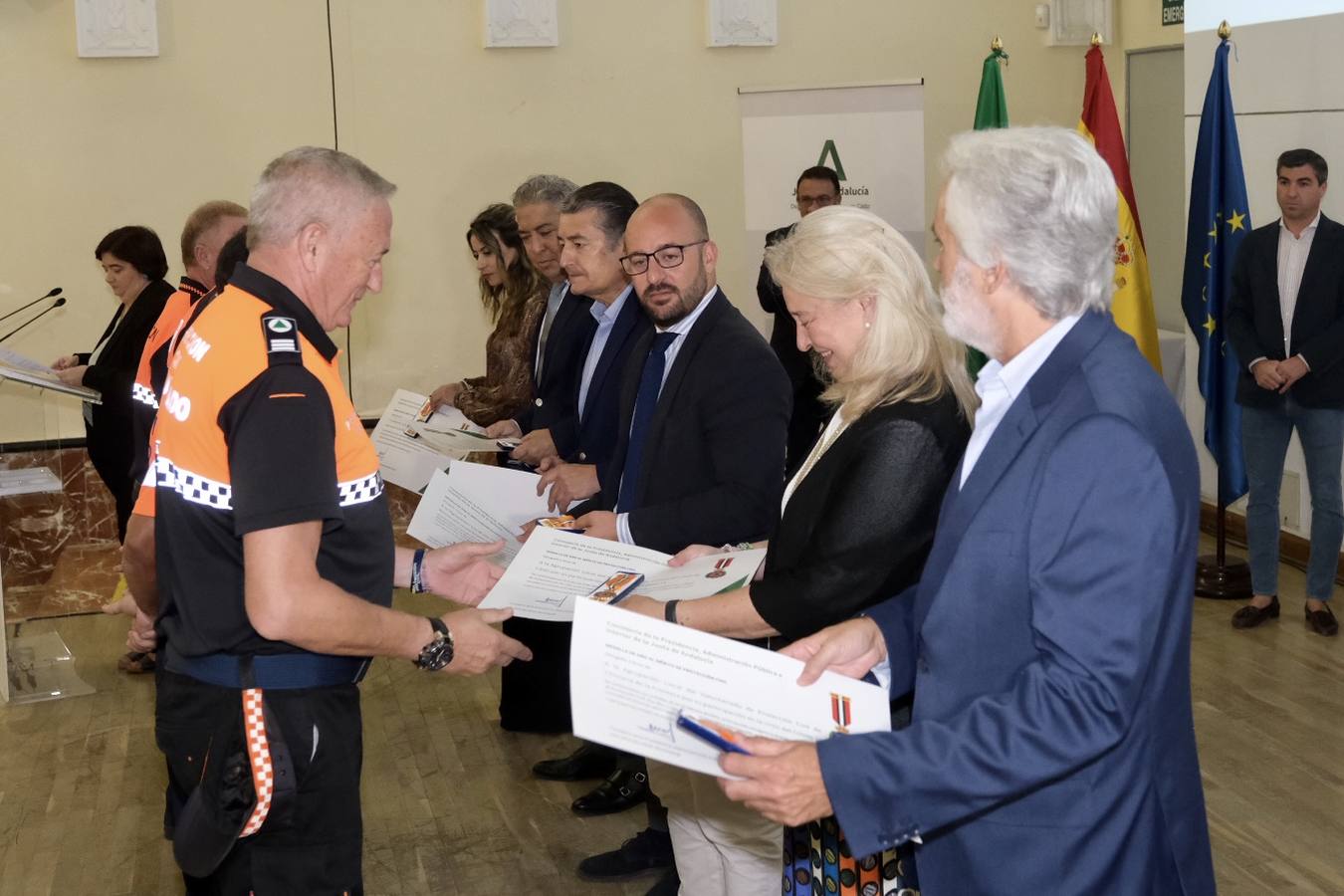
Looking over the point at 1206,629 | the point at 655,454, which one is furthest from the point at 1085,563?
the point at 1206,629

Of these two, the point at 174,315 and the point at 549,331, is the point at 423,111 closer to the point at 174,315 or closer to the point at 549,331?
the point at 549,331

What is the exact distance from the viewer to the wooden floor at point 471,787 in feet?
12.1

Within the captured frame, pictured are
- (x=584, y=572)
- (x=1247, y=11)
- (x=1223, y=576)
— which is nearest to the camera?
(x=584, y=572)

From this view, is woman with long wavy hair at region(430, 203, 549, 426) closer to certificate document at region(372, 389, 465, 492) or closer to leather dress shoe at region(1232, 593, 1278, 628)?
certificate document at region(372, 389, 465, 492)

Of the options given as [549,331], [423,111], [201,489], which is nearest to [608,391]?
[549,331]

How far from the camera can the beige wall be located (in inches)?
267

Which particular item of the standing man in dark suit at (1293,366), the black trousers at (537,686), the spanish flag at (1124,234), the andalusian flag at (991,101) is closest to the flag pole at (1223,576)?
the standing man in dark suit at (1293,366)

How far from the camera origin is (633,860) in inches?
143

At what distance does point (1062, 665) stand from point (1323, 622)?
4.50 meters

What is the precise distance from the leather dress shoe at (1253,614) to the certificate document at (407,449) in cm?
325

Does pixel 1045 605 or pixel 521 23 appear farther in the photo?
pixel 521 23

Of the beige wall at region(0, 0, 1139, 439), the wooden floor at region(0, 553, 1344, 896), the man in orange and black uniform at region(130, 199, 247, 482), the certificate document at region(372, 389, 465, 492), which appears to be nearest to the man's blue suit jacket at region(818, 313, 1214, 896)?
the wooden floor at region(0, 553, 1344, 896)

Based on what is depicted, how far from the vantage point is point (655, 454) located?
10.3ft

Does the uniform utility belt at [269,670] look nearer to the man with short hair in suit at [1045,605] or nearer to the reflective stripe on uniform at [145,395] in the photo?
the man with short hair in suit at [1045,605]
